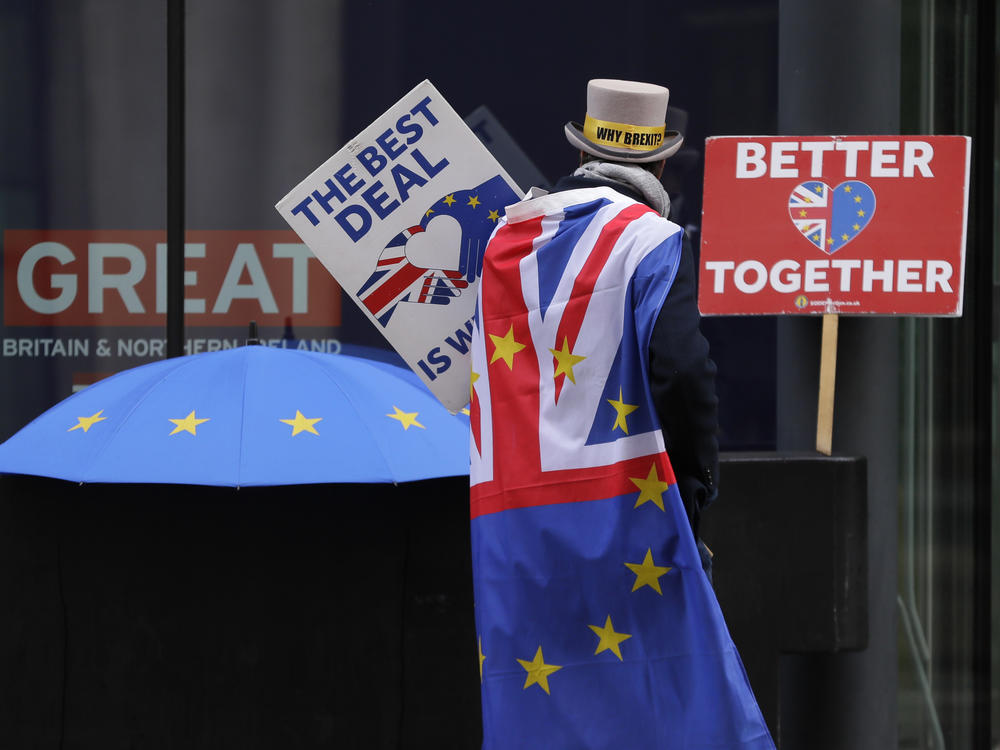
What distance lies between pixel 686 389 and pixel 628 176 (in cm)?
57

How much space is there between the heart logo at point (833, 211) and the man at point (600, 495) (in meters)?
1.16

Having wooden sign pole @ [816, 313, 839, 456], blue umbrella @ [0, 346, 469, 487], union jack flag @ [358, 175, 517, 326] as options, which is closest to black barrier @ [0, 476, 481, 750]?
blue umbrella @ [0, 346, 469, 487]

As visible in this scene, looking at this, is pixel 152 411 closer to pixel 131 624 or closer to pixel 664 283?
pixel 131 624

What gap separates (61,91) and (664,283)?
3800mm

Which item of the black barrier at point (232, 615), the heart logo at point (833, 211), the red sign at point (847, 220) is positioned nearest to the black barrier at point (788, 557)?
the red sign at point (847, 220)

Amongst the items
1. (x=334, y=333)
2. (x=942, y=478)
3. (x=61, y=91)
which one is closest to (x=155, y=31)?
(x=61, y=91)

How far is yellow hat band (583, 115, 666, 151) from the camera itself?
2.97 metres

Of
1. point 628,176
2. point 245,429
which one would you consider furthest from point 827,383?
point 245,429

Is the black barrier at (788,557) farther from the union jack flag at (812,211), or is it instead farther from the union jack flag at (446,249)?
the union jack flag at (446,249)

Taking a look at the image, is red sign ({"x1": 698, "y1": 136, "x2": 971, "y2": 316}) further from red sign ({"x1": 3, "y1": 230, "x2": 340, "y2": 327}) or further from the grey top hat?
red sign ({"x1": 3, "y1": 230, "x2": 340, "y2": 327})

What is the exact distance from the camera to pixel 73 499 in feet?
12.3

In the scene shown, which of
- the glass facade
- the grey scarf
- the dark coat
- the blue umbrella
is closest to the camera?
the dark coat

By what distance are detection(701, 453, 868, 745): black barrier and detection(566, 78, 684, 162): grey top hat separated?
111 centimetres

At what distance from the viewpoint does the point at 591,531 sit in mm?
2777
